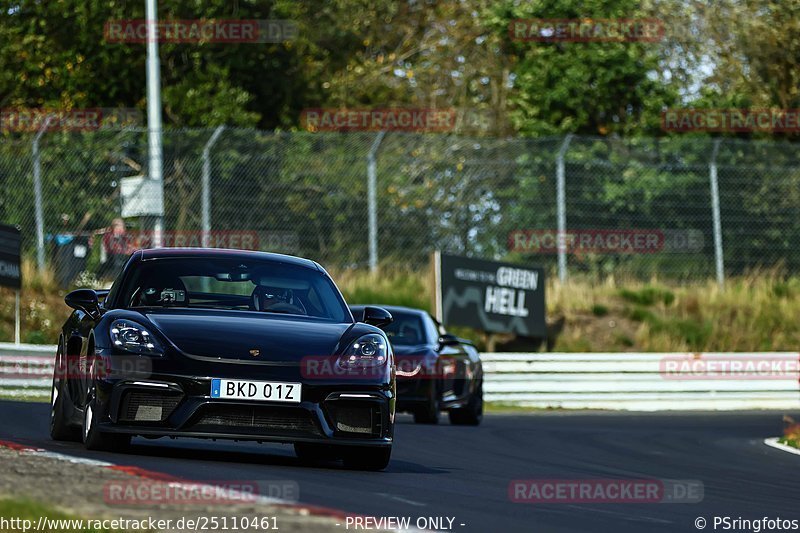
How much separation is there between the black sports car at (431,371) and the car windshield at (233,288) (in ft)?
21.1

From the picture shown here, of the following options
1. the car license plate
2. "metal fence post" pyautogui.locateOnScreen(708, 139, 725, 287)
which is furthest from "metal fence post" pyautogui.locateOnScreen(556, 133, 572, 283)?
the car license plate

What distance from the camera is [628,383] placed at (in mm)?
25562

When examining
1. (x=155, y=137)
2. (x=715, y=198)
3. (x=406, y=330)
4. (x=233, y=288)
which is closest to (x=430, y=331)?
(x=406, y=330)

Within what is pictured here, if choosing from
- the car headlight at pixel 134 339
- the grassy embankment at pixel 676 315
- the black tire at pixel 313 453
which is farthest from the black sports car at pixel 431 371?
the grassy embankment at pixel 676 315

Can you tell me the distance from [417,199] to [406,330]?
26.8ft

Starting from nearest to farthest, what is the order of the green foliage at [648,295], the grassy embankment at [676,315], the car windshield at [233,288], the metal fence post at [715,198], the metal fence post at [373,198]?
the car windshield at [233,288]
the metal fence post at [373,198]
the metal fence post at [715,198]
the grassy embankment at [676,315]
the green foliage at [648,295]

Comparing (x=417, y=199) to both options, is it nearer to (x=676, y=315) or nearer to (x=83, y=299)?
(x=676, y=315)

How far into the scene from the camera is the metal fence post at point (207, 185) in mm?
24938

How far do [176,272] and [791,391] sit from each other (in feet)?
58.3

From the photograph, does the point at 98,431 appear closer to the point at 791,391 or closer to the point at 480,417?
the point at 480,417

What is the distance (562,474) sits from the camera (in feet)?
36.6

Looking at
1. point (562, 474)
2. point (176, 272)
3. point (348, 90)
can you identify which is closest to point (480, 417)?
point (562, 474)

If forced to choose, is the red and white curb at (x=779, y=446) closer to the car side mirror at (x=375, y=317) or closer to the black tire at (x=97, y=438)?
the car side mirror at (x=375, y=317)

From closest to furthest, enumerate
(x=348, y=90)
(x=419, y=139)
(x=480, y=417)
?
1. (x=480, y=417)
2. (x=419, y=139)
3. (x=348, y=90)
